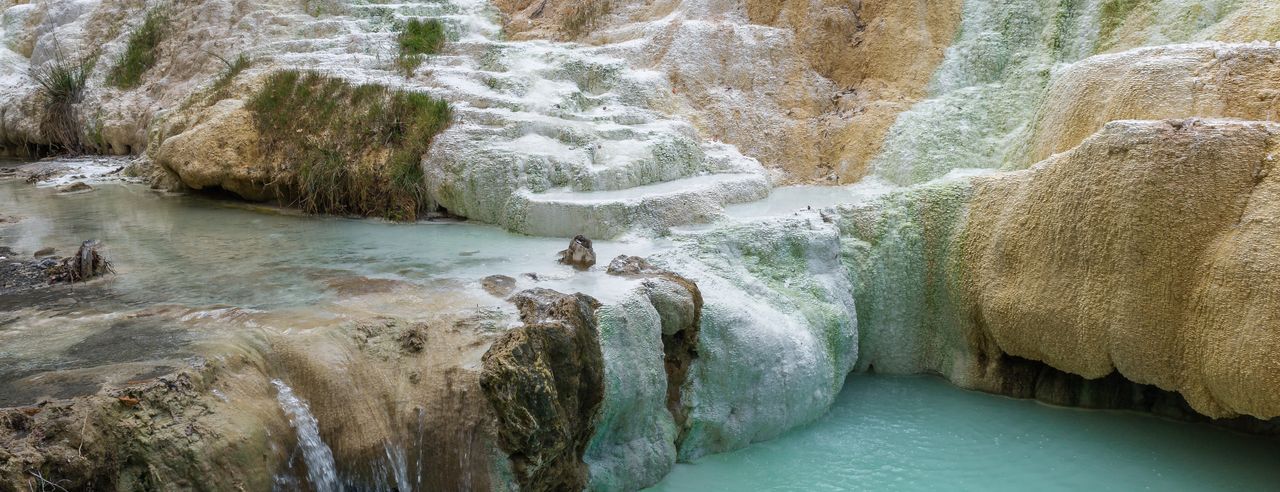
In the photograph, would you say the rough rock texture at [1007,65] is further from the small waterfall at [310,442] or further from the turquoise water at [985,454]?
the small waterfall at [310,442]

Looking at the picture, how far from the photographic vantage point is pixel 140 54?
12102 millimetres

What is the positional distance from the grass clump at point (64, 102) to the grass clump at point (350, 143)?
4.75 m

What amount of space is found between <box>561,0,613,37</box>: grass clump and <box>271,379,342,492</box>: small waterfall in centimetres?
692

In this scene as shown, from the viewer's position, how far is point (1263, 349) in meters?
4.86

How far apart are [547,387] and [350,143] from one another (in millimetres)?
4813

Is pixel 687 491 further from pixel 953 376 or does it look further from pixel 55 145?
pixel 55 145

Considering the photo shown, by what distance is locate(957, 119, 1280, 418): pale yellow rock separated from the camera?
5.00 metres

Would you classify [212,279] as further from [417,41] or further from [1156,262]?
[1156,262]

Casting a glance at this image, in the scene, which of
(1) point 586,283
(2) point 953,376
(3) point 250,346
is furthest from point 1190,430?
(3) point 250,346

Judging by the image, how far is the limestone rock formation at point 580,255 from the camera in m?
5.86

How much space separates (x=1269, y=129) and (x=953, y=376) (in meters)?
2.51

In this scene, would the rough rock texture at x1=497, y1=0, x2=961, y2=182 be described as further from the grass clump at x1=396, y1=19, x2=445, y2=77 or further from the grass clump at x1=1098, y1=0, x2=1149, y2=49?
the grass clump at x1=396, y1=19, x2=445, y2=77

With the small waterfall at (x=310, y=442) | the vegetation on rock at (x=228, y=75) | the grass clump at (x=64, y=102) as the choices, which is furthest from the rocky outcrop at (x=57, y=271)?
the grass clump at (x=64, y=102)

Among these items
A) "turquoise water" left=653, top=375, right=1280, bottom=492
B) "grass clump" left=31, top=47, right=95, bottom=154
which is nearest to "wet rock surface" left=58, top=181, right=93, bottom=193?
"grass clump" left=31, top=47, right=95, bottom=154
